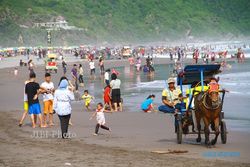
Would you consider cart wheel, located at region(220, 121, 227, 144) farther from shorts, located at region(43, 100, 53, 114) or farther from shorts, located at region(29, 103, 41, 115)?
shorts, located at region(43, 100, 53, 114)

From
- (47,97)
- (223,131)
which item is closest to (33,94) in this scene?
(47,97)

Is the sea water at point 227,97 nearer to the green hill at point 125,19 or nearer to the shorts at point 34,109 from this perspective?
the shorts at point 34,109

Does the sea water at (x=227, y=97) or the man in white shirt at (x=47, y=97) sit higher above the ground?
the man in white shirt at (x=47, y=97)

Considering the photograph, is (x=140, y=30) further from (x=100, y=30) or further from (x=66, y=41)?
(x=66, y=41)

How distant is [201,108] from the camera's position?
1309 cm

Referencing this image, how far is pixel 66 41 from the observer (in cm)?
12431

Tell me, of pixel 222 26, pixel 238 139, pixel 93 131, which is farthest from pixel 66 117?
pixel 222 26

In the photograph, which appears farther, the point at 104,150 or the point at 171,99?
the point at 171,99

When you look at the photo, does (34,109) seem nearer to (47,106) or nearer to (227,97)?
(47,106)

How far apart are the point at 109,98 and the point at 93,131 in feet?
18.3

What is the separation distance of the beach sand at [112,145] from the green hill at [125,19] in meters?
99.4

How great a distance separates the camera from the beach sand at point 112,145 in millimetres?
11188

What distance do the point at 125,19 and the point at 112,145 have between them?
13702cm

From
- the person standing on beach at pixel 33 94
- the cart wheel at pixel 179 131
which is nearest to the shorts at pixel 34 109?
the person standing on beach at pixel 33 94
